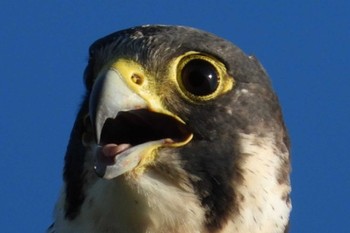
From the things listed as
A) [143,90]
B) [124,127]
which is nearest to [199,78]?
[143,90]

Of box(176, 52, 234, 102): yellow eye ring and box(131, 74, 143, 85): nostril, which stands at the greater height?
box(176, 52, 234, 102): yellow eye ring

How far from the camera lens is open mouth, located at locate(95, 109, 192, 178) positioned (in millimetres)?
5293

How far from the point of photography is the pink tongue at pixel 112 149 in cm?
532

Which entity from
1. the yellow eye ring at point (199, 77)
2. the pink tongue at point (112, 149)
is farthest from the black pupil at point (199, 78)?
the pink tongue at point (112, 149)

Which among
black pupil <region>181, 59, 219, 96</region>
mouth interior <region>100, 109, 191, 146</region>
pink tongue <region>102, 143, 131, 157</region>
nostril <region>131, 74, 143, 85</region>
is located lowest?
pink tongue <region>102, 143, 131, 157</region>

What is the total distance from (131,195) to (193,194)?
253mm

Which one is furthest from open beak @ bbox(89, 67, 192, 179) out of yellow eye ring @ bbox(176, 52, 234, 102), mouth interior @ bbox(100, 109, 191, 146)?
yellow eye ring @ bbox(176, 52, 234, 102)

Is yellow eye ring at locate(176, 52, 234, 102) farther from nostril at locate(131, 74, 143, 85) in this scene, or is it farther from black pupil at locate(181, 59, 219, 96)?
nostril at locate(131, 74, 143, 85)

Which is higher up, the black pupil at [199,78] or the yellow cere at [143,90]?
the black pupil at [199,78]

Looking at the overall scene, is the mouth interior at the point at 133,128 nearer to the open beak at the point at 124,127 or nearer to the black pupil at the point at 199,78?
the open beak at the point at 124,127

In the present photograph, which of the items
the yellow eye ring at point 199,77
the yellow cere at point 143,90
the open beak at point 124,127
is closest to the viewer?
the open beak at point 124,127

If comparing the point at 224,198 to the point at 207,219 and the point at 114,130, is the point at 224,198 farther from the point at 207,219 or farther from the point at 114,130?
the point at 114,130

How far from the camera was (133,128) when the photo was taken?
5496mm

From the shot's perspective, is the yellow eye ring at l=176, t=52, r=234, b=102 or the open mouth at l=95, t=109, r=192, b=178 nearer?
the open mouth at l=95, t=109, r=192, b=178
